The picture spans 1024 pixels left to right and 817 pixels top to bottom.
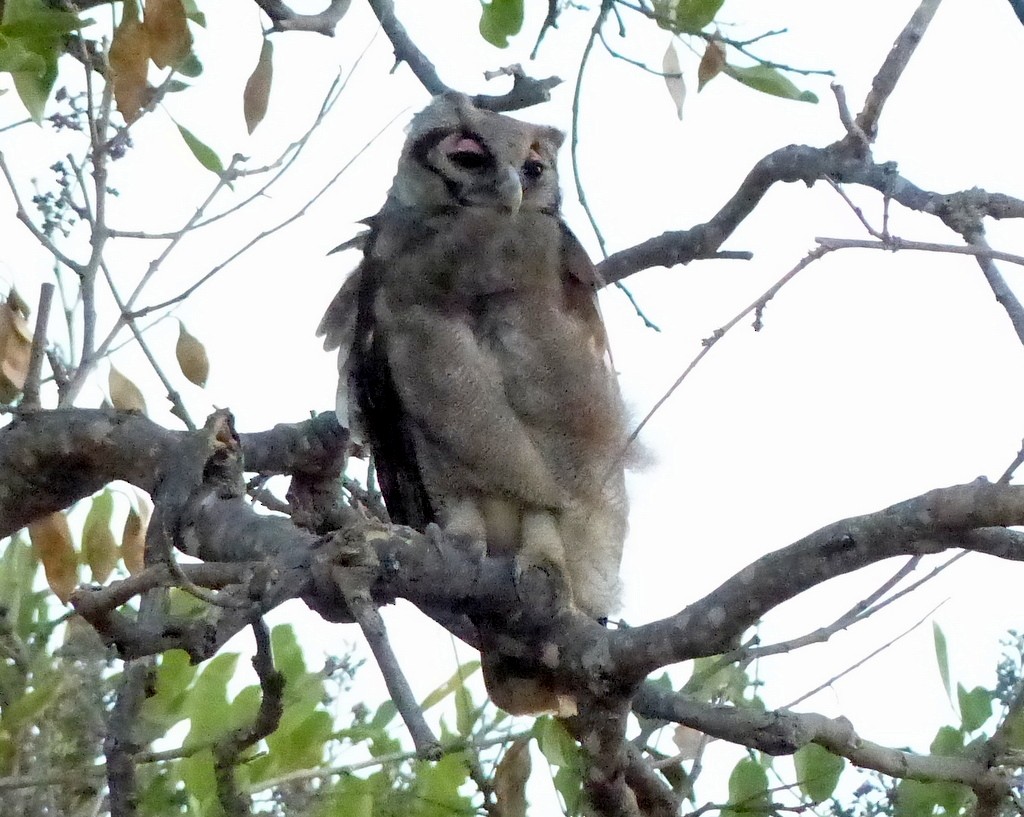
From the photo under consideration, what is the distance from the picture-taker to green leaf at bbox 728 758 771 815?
182 centimetres

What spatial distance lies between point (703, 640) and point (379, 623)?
0.39 m

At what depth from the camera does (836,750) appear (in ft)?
5.24

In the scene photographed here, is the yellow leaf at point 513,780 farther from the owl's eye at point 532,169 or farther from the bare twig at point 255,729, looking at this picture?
the owl's eye at point 532,169

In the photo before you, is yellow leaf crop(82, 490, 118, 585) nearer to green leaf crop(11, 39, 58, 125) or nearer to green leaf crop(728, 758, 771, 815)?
green leaf crop(11, 39, 58, 125)

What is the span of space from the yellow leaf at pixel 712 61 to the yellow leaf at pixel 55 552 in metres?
1.38

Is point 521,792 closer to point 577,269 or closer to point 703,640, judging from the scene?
point 703,640

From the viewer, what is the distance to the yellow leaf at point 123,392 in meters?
2.20

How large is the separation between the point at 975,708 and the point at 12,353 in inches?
65.8

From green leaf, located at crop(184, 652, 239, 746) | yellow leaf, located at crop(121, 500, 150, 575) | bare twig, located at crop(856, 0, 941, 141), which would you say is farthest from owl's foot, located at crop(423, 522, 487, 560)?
bare twig, located at crop(856, 0, 941, 141)

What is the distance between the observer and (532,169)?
2.69 meters

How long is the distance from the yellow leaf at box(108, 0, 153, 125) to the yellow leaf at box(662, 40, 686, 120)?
38.6 inches

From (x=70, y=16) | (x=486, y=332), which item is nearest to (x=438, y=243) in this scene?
(x=486, y=332)

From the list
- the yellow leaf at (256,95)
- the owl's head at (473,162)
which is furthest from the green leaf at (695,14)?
the yellow leaf at (256,95)

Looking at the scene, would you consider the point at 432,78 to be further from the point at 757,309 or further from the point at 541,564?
the point at 757,309
